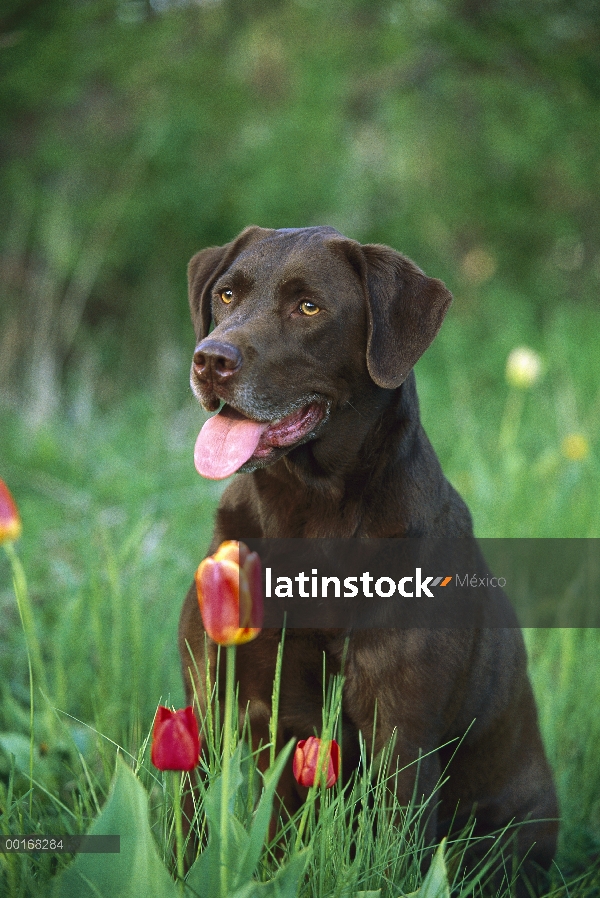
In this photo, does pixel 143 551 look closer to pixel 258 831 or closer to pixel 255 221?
pixel 258 831

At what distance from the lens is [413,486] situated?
2.18 m

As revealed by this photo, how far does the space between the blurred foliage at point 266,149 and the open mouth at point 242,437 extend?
4.14 metres

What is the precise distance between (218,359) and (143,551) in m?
1.77

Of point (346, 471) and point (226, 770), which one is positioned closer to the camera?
point (226, 770)

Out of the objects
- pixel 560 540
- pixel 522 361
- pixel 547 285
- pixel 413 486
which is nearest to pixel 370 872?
pixel 413 486

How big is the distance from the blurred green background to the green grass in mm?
22

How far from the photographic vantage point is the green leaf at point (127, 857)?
142 cm

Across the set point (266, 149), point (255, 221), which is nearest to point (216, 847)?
point (255, 221)

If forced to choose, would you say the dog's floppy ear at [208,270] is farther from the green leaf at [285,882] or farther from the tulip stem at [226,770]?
the green leaf at [285,882]

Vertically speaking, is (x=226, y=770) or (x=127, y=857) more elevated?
(x=226, y=770)

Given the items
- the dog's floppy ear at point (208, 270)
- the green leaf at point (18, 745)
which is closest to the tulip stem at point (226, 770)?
the green leaf at point (18, 745)

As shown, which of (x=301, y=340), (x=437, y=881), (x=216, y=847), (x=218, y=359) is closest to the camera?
(x=216, y=847)

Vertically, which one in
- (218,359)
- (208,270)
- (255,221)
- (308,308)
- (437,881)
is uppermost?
(255,221)

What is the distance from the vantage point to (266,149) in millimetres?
7766
